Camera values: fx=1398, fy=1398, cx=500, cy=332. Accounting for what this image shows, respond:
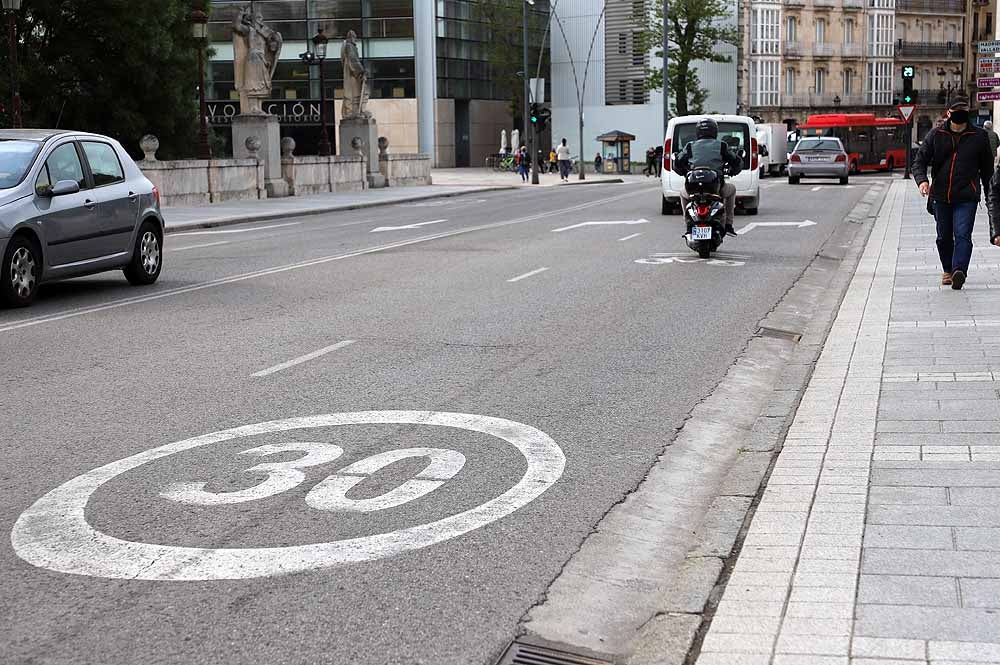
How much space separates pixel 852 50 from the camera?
9588 centimetres

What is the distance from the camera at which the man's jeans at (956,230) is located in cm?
1309

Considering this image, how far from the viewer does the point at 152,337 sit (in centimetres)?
1058

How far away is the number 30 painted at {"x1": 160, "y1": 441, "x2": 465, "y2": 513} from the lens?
18.7 feet

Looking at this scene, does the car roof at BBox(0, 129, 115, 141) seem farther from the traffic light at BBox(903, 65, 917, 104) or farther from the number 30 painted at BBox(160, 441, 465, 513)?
the traffic light at BBox(903, 65, 917, 104)

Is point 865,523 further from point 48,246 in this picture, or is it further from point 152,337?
point 48,246

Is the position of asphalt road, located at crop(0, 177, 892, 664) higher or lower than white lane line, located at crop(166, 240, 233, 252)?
lower

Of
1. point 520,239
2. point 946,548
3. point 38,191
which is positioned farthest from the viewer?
point 520,239

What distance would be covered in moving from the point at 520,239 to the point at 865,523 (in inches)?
652

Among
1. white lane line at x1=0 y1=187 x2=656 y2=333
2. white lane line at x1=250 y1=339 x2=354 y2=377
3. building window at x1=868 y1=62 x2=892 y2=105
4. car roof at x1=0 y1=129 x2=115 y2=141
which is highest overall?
building window at x1=868 y1=62 x2=892 y2=105

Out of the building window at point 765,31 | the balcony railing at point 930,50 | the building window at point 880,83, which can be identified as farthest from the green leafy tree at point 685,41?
the balcony railing at point 930,50

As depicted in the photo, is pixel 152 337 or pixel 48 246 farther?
pixel 48 246

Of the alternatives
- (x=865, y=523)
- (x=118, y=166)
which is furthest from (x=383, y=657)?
(x=118, y=166)

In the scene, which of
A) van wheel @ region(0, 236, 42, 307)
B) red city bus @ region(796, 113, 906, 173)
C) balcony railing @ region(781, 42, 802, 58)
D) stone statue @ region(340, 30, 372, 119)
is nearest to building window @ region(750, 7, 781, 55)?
balcony railing @ region(781, 42, 802, 58)

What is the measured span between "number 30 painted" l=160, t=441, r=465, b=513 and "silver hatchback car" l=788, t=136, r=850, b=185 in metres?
43.4
